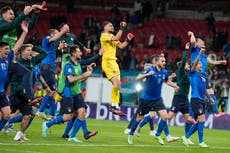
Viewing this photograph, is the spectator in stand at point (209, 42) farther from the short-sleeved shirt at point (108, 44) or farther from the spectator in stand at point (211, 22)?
the short-sleeved shirt at point (108, 44)

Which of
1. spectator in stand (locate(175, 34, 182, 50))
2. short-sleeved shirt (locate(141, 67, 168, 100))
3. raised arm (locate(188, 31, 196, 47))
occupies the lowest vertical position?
short-sleeved shirt (locate(141, 67, 168, 100))

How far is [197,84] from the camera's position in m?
17.9

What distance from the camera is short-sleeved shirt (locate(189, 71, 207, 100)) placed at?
17781mm

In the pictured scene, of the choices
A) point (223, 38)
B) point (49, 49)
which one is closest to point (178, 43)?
point (223, 38)

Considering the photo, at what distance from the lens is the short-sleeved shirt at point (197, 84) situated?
17.8 meters

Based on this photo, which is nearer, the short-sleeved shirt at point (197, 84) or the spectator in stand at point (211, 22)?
the short-sleeved shirt at point (197, 84)

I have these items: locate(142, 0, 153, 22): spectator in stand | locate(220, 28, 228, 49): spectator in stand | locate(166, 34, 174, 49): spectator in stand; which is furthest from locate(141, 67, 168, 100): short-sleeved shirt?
locate(142, 0, 153, 22): spectator in stand

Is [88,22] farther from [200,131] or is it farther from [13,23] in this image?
[13,23]

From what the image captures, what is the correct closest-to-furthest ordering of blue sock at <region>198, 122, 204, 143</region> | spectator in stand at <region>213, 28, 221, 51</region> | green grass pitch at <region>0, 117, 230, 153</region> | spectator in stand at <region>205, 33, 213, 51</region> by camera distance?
green grass pitch at <region>0, 117, 230, 153</region>
blue sock at <region>198, 122, 204, 143</region>
spectator in stand at <region>205, 33, 213, 51</region>
spectator in stand at <region>213, 28, 221, 51</region>

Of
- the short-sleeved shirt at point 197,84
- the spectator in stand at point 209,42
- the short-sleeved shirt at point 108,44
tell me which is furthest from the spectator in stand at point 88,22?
the short-sleeved shirt at point 197,84

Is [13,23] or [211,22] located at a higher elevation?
[211,22]

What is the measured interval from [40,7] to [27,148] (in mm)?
2803

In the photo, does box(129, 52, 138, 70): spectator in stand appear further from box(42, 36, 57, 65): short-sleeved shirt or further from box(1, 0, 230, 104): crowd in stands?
box(42, 36, 57, 65): short-sleeved shirt

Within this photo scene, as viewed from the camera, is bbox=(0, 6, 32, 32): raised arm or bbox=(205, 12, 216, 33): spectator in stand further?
bbox=(205, 12, 216, 33): spectator in stand
